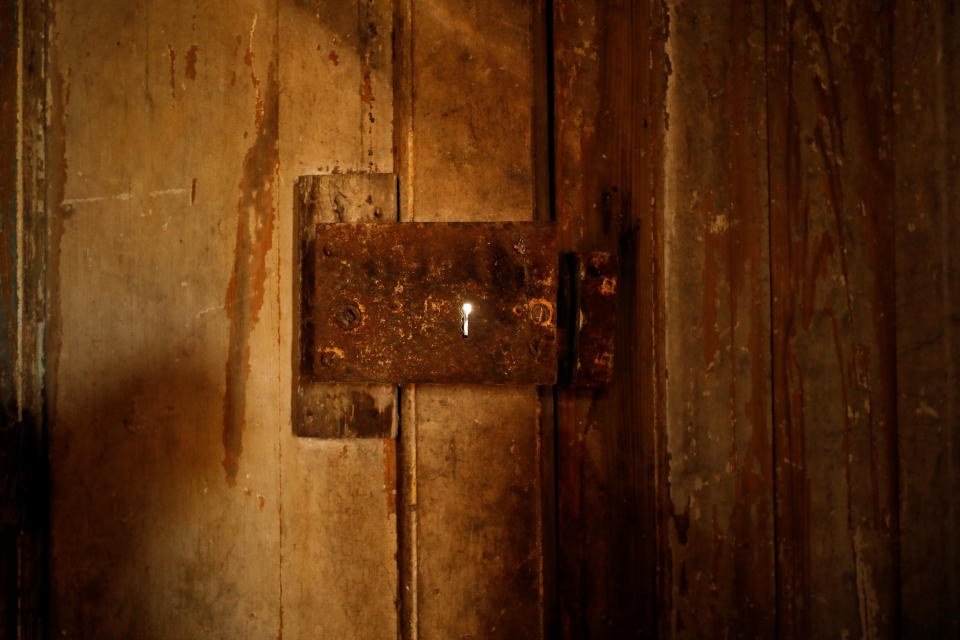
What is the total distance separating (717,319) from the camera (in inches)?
30.7

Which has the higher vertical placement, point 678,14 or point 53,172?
point 678,14

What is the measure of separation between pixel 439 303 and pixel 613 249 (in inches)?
11.7

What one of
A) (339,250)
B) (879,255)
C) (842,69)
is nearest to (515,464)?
(339,250)

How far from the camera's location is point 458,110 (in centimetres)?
78

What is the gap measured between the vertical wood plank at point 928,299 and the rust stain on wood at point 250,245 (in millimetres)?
1006

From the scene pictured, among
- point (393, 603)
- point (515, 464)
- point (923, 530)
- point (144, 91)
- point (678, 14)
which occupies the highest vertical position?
point (678, 14)

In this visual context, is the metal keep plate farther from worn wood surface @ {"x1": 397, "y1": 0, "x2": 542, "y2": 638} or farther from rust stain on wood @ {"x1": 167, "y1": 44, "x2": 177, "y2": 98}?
rust stain on wood @ {"x1": 167, "y1": 44, "x2": 177, "y2": 98}

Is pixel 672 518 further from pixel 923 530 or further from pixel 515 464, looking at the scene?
pixel 923 530

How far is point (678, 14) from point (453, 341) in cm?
64

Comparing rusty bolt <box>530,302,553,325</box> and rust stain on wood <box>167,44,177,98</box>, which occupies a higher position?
rust stain on wood <box>167,44,177,98</box>

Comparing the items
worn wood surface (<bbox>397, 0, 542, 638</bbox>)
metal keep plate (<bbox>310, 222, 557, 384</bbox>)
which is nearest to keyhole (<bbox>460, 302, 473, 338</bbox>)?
metal keep plate (<bbox>310, 222, 557, 384</bbox>)

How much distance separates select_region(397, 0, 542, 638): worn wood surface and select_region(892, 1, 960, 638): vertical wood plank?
0.60m

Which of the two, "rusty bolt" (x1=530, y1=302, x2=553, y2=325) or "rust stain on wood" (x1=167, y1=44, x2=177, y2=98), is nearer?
"rusty bolt" (x1=530, y1=302, x2=553, y2=325)

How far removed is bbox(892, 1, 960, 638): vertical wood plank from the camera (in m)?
0.78
